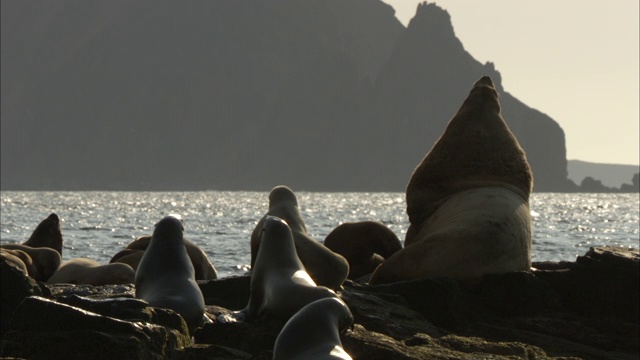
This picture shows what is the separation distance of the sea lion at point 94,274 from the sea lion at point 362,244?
239 centimetres

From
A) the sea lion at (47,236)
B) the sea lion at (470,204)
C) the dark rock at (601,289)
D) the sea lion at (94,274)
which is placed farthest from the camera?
the sea lion at (47,236)

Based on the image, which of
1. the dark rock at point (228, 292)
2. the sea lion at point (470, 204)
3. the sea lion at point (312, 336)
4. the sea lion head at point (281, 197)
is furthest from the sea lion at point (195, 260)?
the sea lion at point (312, 336)

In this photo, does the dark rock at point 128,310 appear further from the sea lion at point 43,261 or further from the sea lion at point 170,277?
the sea lion at point 43,261

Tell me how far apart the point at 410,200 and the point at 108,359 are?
7520 mm

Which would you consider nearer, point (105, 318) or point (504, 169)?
point (105, 318)

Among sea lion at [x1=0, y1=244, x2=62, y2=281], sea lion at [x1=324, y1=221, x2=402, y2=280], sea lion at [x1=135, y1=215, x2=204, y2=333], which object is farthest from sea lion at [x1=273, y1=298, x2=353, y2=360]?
sea lion at [x1=0, y1=244, x2=62, y2=281]

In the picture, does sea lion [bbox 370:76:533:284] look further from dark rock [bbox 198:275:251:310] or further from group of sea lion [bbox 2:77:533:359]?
dark rock [bbox 198:275:251:310]

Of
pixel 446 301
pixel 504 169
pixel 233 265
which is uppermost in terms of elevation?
pixel 504 169

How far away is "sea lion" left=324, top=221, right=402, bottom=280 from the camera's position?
13.2m

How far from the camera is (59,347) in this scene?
613cm

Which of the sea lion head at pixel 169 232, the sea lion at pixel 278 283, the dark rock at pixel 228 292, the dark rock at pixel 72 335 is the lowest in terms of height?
the dark rock at pixel 228 292

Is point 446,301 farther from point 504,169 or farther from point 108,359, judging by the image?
point 108,359

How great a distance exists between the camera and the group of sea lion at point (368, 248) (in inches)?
298

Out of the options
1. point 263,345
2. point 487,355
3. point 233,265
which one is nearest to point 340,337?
point 263,345
